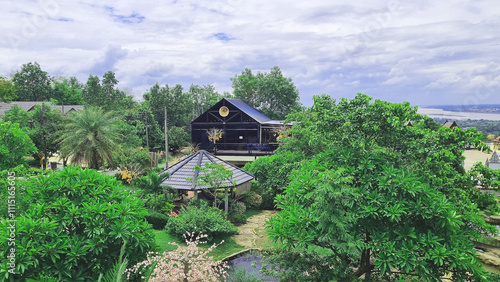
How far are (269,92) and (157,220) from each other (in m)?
30.9

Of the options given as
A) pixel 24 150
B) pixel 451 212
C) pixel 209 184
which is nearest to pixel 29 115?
pixel 24 150

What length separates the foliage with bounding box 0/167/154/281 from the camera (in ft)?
18.9

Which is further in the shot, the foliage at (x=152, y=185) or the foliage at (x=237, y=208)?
the foliage at (x=237, y=208)

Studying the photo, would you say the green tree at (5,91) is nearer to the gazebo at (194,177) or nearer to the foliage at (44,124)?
the foliage at (44,124)

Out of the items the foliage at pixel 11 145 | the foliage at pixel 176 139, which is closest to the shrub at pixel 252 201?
the foliage at pixel 11 145

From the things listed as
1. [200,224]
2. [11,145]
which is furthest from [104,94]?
[200,224]

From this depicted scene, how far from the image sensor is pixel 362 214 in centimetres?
627

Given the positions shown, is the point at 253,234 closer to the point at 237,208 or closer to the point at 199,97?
the point at 237,208

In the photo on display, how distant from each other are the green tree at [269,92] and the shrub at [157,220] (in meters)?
29.9

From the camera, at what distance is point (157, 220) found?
591 inches

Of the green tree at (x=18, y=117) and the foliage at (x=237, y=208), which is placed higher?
the green tree at (x=18, y=117)

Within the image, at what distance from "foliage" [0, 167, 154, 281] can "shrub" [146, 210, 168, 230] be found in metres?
8.17

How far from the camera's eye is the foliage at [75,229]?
18.9 feet

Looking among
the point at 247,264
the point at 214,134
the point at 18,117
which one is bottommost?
the point at 247,264
